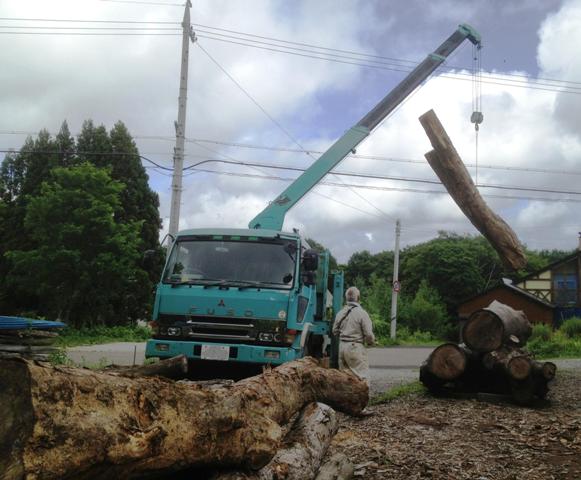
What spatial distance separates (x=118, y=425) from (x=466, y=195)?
6104mm

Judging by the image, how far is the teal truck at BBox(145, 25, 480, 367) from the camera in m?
7.64

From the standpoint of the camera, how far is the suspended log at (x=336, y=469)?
4.16 m

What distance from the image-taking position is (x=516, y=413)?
23.9ft

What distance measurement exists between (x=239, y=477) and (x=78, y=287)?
24215 mm

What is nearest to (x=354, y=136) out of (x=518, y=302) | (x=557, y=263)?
(x=518, y=302)

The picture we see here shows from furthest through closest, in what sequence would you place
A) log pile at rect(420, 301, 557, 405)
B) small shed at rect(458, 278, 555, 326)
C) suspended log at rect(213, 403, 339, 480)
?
1. small shed at rect(458, 278, 555, 326)
2. log pile at rect(420, 301, 557, 405)
3. suspended log at rect(213, 403, 339, 480)

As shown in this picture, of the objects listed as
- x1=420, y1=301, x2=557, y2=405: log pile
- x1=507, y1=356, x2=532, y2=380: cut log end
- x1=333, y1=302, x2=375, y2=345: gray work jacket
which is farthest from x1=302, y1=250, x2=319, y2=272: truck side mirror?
x1=507, y1=356, x2=532, y2=380: cut log end

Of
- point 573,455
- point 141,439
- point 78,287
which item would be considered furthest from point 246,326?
point 78,287

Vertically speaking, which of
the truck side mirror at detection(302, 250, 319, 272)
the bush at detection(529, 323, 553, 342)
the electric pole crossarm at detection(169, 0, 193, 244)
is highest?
the electric pole crossarm at detection(169, 0, 193, 244)

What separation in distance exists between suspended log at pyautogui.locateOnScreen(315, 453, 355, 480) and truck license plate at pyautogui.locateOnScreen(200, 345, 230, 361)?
3.17m

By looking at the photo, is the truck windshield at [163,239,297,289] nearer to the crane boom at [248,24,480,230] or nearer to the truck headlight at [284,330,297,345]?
the truck headlight at [284,330,297,345]

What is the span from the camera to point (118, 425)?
2801 millimetres

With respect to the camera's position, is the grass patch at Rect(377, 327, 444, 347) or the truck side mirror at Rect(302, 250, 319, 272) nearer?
the truck side mirror at Rect(302, 250, 319, 272)

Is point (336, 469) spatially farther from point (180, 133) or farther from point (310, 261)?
point (180, 133)
